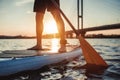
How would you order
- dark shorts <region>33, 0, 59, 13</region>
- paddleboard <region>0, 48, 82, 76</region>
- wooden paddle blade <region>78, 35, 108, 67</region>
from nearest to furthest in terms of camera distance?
paddleboard <region>0, 48, 82, 76</region>
wooden paddle blade <region>78, 35, 108, 67</region>
dark shorts <region>33, 0, 59, 13</region>

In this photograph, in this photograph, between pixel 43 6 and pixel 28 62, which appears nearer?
pixel 28 62

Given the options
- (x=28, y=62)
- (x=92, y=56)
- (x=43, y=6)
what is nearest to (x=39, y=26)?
(x=43, y=6)

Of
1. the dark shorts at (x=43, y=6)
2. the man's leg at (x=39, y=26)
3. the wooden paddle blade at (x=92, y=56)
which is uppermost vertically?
the dark shorts at (x=43, y=6)

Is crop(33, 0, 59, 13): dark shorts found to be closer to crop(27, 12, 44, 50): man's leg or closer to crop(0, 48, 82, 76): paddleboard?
crop(27, 12, 44, 50): man's leg

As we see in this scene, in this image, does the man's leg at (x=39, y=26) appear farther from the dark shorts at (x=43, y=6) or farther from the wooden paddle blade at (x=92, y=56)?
the wooden paddle blade at (x=92, y=56)

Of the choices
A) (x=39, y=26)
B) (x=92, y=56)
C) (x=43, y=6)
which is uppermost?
(x=43, y=6)

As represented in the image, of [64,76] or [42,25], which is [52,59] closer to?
[64,76]

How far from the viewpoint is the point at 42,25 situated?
7793 mm

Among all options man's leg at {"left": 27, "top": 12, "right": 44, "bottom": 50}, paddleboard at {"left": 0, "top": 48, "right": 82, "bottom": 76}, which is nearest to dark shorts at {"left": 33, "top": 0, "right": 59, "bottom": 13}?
man's leg at {"left": 27, "top": 12, "right": 44, "bottom": 50}

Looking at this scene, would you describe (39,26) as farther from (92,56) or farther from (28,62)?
(28,62)

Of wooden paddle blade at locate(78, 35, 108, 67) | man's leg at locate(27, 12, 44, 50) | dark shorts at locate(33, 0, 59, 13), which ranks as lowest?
wooden paddle blade at locate(78, 35, 108, 67)

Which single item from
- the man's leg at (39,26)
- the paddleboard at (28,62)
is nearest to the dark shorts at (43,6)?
the man's leg at (39,26)

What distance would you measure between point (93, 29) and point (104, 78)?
60382mm

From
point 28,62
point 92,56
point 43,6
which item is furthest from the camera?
point 43,6
